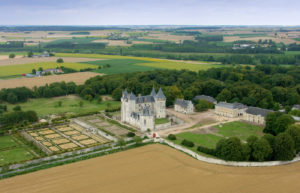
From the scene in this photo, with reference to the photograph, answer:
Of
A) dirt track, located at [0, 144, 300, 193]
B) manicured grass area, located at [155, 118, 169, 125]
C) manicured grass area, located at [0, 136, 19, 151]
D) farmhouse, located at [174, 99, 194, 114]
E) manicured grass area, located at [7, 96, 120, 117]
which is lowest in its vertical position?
manicured grass area, located at [0, 136, 19, 151]

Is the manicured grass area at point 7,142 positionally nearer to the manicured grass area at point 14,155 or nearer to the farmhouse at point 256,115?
the manicured grass area at point 14,155

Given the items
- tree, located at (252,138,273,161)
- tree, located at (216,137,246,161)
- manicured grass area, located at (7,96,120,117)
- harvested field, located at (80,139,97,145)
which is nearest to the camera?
tree, located at (216,137,246,161)

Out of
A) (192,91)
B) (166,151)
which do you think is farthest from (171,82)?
(166,151)

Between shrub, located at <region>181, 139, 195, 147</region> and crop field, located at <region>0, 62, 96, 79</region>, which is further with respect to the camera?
crop field, located at <region>0, 62, 96, 79</region>

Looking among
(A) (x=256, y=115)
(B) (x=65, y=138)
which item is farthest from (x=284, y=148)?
(B) (x=65, y=138)

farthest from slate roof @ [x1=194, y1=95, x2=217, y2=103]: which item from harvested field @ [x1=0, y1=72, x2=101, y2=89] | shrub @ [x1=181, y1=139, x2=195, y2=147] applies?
harvested field @ [x1=0, y1=72, x2=101, y2=89]

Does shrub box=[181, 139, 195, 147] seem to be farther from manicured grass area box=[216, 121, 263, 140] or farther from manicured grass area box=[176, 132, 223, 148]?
manicured grass area box=[216, 121, 263, 140]
